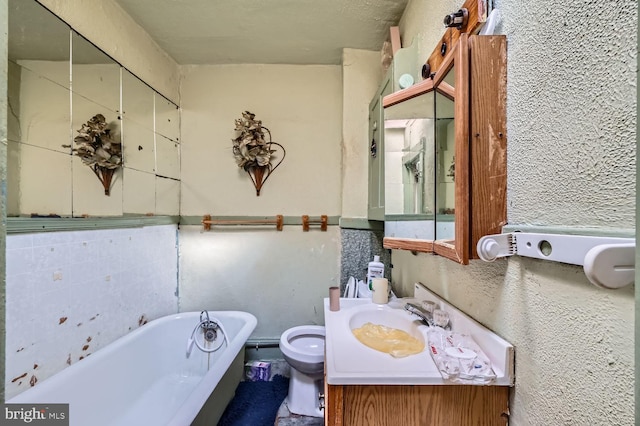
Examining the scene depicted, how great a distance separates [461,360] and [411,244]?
459 mm

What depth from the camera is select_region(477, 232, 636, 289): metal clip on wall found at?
390mm

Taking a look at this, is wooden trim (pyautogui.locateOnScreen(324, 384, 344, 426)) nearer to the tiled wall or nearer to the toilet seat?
the toilet seat

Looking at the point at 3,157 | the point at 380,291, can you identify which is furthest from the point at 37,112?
the point at 380,291

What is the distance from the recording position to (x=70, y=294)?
1.32 m

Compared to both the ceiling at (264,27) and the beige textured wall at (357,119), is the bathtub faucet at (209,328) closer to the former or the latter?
the beige textured wall at (357,119)

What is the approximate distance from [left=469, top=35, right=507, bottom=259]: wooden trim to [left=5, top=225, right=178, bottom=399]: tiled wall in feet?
5.74

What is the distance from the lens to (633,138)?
0.42m

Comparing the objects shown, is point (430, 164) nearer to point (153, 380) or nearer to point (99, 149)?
point (99, 149)

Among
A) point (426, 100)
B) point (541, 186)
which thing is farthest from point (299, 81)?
point (541, 186)

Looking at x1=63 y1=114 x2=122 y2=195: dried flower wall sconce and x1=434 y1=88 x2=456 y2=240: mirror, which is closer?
x1=434 y1=88 x2=456 y2=240: mirror

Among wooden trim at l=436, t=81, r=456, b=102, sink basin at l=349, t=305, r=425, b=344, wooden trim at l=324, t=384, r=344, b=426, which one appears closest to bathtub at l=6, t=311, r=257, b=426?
wooden trim at l=324, t=384, r=344, b=426

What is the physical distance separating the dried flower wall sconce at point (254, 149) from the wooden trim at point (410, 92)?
117 centimetres

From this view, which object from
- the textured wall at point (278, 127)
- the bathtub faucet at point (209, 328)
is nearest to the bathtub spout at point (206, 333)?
the bathtub faucet at point (209, 328)

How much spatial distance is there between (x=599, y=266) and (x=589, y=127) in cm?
29
